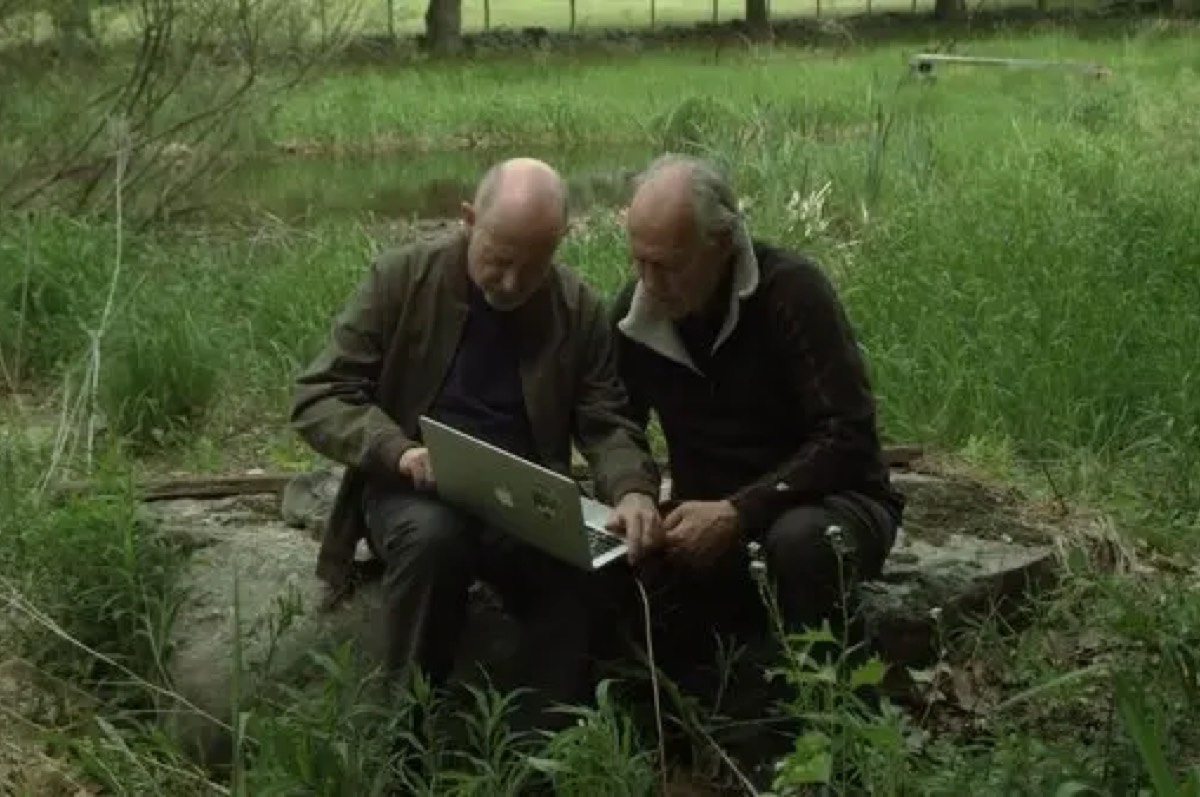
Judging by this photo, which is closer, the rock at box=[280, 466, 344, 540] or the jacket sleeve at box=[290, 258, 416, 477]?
the jacket sleeve at box=[290, 258, 416, 477]

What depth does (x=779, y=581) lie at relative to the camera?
12.9 feet

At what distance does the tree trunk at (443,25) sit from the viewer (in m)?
28.3

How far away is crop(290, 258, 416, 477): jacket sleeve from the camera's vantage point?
Answer: 4.08 meters

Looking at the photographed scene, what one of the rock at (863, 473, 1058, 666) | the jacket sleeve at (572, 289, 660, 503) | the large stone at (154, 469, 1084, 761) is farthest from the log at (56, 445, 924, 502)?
the jacket sleeve at (572, 289, 660, 503)

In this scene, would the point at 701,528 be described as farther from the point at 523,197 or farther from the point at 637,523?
the point at 523,197

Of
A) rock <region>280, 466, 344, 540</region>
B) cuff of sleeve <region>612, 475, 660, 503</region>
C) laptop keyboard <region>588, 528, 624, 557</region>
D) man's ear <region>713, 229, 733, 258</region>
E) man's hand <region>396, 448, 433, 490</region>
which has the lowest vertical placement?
rock <region>280, 466, 344, 540</region>

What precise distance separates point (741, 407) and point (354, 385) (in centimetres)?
81

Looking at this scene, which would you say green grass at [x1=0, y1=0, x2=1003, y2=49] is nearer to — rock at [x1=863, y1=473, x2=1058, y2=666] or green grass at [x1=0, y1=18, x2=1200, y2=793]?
green grass at [x1=0, y1=18, x2=1200, y2=793]

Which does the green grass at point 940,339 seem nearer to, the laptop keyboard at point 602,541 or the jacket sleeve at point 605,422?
the laptop keyboard at point 602,541

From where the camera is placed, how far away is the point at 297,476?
530cm

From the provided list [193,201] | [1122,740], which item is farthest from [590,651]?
[193,201]

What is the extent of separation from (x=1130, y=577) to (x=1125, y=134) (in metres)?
8.31

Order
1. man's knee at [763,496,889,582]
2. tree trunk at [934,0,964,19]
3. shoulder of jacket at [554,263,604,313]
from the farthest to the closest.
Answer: tree trunk at [934,0,964,19] < shoulder of jacket at [554,263,604,313] < man's knee at [763,496,889,582]

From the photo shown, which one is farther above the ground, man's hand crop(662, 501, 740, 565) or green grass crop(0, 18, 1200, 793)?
man's hand crop(662, 501, 740, 565)
